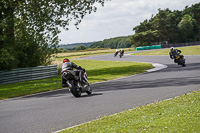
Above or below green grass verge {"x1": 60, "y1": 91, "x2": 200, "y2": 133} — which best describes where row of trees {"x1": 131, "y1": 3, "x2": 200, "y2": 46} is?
above

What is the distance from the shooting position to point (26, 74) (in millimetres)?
22984

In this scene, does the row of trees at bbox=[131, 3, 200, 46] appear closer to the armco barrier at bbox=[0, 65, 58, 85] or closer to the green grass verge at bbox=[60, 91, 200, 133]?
the armco barrier at bbox=[0, 65, 58, 85]

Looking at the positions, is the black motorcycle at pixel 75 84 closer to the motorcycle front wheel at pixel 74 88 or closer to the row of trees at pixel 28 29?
the motorcycle front wheel at pixel 74 88

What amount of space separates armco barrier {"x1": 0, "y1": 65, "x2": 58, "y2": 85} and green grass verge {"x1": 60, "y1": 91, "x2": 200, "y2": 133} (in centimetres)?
1570

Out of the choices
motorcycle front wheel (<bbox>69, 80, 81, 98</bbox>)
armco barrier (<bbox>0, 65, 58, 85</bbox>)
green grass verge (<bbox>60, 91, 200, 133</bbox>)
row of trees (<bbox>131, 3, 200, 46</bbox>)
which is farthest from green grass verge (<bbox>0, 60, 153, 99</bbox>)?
row of trees (<bbox>131, 3, 200, 46</bbox>)

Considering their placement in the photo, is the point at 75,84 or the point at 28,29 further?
the point at 28,29

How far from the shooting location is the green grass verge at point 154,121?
5676 millimetres

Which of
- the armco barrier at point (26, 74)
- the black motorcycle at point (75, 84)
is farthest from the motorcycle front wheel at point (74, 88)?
the armco barrier at point (26, 74)

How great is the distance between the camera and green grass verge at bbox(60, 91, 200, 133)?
5676mm

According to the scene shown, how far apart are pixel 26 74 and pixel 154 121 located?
1790cm

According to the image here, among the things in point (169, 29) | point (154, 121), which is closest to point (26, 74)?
point (154, 121)

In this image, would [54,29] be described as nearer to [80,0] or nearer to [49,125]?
[80,0]

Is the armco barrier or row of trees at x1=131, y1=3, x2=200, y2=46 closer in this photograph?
the armco barrier

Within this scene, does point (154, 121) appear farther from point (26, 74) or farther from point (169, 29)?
point (169, 29)
